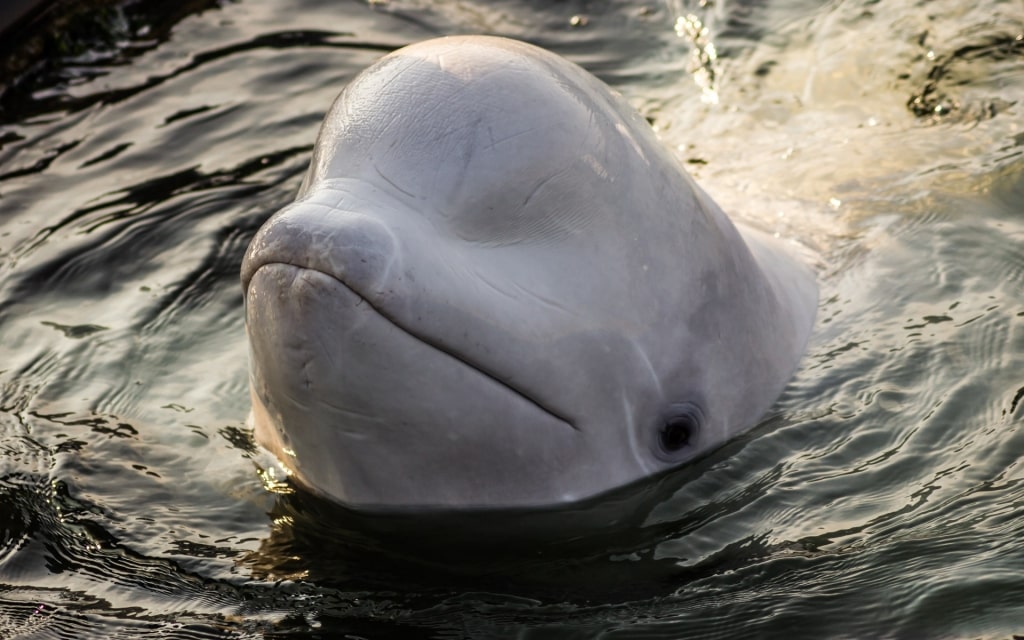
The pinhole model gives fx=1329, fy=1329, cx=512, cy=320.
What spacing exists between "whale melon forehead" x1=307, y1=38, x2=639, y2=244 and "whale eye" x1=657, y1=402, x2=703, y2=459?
2.56 ft

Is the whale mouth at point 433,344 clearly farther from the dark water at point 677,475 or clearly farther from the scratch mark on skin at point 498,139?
the scratch mark on skin at point 498,139

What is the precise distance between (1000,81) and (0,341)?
5.40 m

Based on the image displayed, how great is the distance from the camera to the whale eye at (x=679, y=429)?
4.38m

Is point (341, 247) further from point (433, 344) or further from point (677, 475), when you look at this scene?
point (677, 475)

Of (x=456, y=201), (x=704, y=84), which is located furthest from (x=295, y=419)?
(x=704, y=84)

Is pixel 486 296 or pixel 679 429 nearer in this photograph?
pixel 486 296

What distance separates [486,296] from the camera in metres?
3.79

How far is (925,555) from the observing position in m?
4.09

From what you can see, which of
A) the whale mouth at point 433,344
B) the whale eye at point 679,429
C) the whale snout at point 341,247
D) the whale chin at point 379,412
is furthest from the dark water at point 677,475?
the whale snout at point 341,247

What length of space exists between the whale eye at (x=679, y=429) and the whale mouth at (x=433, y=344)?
394 mm

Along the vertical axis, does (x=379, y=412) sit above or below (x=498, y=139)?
below

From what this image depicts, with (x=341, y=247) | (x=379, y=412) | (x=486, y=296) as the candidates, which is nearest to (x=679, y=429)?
(x=486, y=296)

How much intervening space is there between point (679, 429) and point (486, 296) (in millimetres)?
993

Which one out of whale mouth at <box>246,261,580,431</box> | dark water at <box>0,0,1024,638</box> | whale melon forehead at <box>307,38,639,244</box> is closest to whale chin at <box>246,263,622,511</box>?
whale mouth at <box>246,261,580,431</box>
